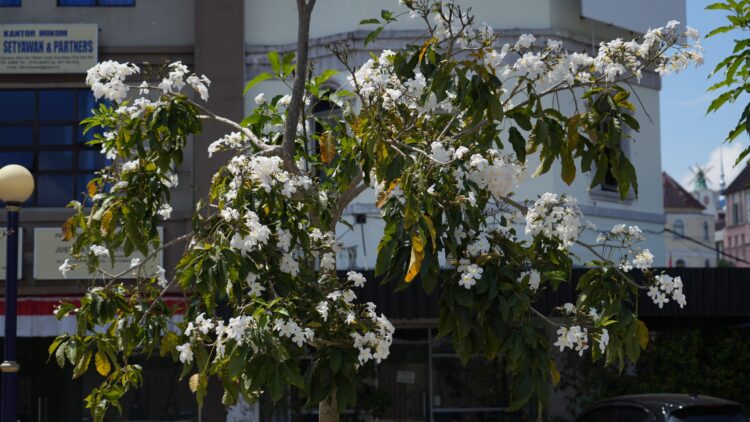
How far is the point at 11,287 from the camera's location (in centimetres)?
1068

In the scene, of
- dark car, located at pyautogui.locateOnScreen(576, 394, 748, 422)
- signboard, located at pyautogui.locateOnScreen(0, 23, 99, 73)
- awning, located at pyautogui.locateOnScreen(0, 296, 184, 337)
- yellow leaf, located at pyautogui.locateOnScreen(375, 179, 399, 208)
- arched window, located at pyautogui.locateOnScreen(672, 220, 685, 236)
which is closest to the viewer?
yellow leaf, located at pyautogui.locateOnScreen(375, 179, 399, 208)

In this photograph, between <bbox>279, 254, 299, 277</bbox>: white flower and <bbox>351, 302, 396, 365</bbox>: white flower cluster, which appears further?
<bbox>279, 254, 299, 277</bbox>: white flower

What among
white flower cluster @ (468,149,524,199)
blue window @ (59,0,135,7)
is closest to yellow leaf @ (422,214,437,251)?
white flower cluster @ (468,149,524,199)

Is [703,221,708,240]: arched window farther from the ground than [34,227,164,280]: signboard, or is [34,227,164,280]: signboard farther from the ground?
[703,221,708,240]: arched window

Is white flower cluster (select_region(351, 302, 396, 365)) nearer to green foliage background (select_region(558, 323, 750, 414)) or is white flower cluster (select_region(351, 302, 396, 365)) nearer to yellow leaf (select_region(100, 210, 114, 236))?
yellow leaf (select_region(100, 210, 114, 236))

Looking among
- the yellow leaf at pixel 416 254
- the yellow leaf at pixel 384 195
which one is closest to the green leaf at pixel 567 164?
the yellow leaf at pixel 384 195

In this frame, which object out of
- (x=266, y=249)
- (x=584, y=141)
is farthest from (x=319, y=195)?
(x=584, y=141)

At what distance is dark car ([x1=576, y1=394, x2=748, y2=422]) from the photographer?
12.6 m

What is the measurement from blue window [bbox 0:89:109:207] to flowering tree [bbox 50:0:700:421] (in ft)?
40.8

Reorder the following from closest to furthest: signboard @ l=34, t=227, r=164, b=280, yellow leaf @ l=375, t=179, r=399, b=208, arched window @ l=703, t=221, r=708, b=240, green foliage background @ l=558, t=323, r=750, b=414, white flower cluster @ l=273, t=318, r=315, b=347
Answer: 1. white flower cluster @ l=273, t=318, r=315, b=347
2. yellow leaf @ l=375, t=179, r=399, b=208
3. green foliage background @ l=558, t=323, r=750, b=414
4. signboard @ l=34, t=227, r=164, b=280
5. arched window @ l=703, t=221, r=708, b=240

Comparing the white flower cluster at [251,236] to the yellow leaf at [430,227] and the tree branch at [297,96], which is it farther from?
the tree branch at [297,96]

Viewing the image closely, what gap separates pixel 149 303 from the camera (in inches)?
381

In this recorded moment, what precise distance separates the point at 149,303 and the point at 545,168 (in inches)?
140

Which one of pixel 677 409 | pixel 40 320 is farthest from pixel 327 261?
pixel 40 320
